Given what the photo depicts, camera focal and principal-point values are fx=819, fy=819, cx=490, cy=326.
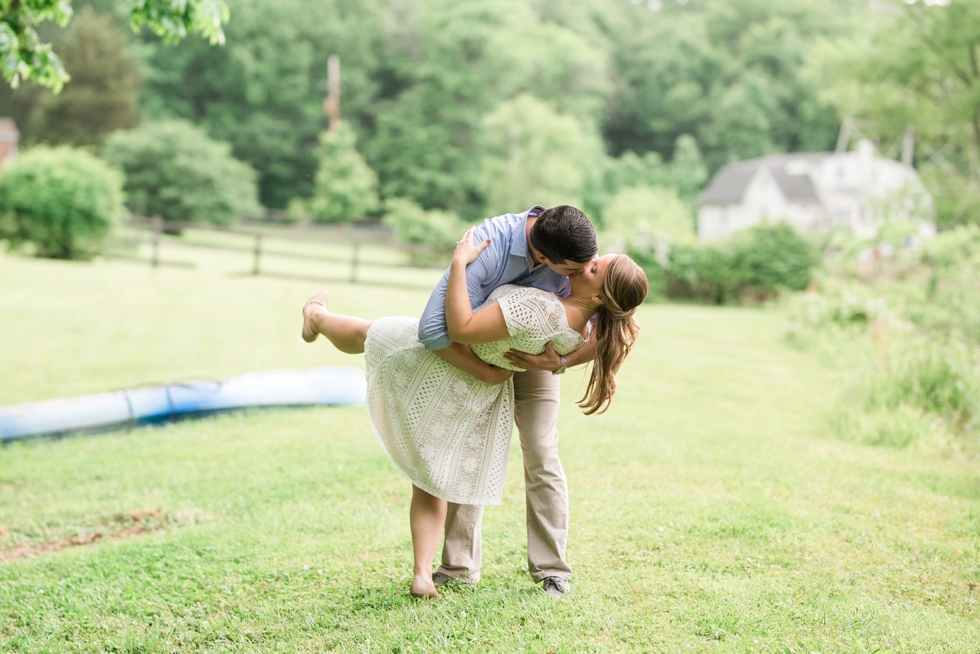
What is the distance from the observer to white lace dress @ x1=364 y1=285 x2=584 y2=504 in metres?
3.49

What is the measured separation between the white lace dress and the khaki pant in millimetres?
89

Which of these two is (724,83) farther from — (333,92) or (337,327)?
(337,327)

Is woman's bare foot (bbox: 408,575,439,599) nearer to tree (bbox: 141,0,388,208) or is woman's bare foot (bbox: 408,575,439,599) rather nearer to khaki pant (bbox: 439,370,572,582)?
khaki pant (bbox: 439,370,572,582)

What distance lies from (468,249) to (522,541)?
1.98 meters

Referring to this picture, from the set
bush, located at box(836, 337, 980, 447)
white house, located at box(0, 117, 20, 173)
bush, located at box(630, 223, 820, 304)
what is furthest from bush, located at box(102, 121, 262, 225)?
bush, located at box(836, 337, 980, 447)

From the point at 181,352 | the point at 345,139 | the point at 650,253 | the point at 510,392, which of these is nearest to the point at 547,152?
the point at 345,139

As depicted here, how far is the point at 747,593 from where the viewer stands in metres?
3.68

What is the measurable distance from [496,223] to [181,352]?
932 cm

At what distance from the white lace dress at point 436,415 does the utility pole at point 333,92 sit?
1743 inches

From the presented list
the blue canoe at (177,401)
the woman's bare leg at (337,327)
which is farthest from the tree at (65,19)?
the blue canoe at (177,401)

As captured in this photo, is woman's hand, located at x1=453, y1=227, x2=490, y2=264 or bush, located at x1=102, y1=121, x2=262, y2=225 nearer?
woman's hand, located at x1=453, y1=227, x2=490, y2=264

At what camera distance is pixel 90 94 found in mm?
37688

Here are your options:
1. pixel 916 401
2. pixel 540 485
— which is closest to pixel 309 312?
pixel 540 485

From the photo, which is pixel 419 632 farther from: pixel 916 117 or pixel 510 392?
pixel 916 117
